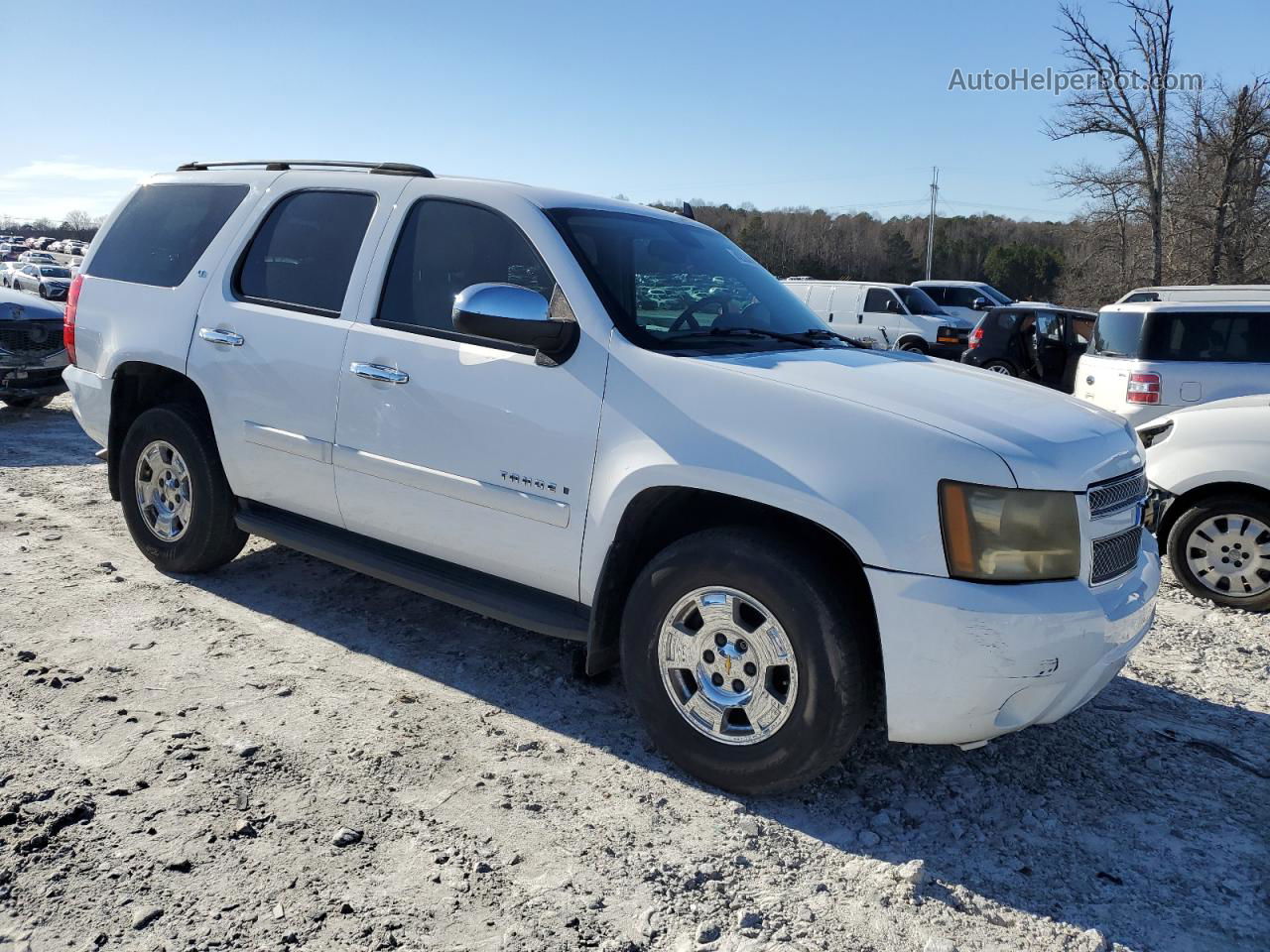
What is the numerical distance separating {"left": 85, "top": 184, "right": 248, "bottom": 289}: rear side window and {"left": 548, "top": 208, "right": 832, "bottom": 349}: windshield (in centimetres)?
208

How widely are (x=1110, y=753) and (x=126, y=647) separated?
4.00 m

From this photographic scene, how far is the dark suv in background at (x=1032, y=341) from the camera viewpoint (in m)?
15.0

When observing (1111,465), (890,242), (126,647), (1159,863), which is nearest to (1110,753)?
(1159,863)

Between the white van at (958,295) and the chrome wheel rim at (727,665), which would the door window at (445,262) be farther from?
the white van at (958,295)

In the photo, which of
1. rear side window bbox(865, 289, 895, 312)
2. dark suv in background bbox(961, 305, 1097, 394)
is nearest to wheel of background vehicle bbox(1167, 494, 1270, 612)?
dark suv in background bbox(961, 305, 1097, 394)

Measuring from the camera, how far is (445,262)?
393 centimetres

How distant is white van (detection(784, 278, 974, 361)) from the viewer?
68.1ft

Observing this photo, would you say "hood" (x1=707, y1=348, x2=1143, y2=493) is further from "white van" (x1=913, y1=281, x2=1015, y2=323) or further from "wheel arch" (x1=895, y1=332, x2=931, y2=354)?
"white van" (x1=913, y1=281, x2=1015, y2=323)

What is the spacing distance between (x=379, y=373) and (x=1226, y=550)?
4750 millimetres

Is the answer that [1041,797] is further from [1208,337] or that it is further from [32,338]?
[32,338]

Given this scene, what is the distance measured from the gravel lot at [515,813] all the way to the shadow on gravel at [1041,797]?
0.4 inches

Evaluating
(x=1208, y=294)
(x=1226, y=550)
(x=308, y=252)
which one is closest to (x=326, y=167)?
(x=308, y=252)

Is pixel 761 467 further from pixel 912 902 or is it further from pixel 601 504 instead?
pixel 912 902

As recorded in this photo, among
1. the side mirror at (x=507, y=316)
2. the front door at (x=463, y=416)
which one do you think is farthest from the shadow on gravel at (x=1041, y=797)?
the side mirror at (x=507, y=316)
